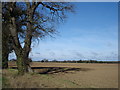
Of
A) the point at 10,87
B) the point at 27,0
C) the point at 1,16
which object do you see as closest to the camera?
the point at 10,87

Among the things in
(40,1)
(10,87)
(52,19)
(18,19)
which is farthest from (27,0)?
(10,87)

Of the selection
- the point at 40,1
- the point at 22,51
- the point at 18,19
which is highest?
the point at 40,1

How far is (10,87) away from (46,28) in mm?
12200

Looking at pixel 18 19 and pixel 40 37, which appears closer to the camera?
pixel 18 19

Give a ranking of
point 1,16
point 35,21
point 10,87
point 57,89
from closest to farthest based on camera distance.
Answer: point 10,87
point 57,89
point 1,16
point 35,21

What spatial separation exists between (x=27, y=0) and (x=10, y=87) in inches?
463

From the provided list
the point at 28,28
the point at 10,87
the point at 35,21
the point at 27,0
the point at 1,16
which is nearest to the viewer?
the point at 10,87

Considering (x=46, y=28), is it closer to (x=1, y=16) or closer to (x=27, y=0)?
(x=27, y=0)

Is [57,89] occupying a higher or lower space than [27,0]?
lower

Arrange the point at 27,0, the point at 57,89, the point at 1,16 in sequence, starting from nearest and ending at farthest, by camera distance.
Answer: the point at 57,89 → the point at 1,16 → the point at 27,0

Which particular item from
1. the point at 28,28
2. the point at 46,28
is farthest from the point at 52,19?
the point at 28,28

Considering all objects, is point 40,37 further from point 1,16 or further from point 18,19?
point 1,16

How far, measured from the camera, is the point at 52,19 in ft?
60.5

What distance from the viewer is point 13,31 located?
41.7 ft
